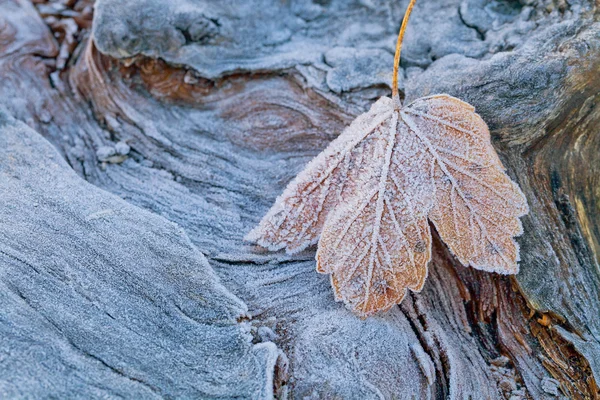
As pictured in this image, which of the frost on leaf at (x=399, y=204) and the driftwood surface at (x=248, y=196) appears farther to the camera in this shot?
the frost on leaf at (x=399, y=204)

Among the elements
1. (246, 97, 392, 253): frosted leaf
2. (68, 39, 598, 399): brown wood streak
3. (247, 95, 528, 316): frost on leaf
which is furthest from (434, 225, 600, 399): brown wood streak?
(246, 97, 392, 253): frosted leaf

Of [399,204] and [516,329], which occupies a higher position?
[399,204]

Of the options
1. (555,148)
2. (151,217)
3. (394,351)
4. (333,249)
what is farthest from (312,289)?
(555,148)

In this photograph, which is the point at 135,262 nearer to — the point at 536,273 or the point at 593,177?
the point at 536,273

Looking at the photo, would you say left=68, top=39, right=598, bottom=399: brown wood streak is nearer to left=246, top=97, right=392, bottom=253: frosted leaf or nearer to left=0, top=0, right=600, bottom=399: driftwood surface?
left=0, top=0, right=600, bottom=399: driftwood surface

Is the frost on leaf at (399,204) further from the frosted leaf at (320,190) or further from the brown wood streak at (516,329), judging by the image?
the brown wood streak at (516,329)

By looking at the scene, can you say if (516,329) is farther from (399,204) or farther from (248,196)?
(248,196)

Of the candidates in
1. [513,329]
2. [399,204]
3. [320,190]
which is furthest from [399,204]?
[513,329]

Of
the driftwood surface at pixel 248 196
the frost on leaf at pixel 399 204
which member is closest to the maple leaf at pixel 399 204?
the frost on leaf at pixel 399 204
